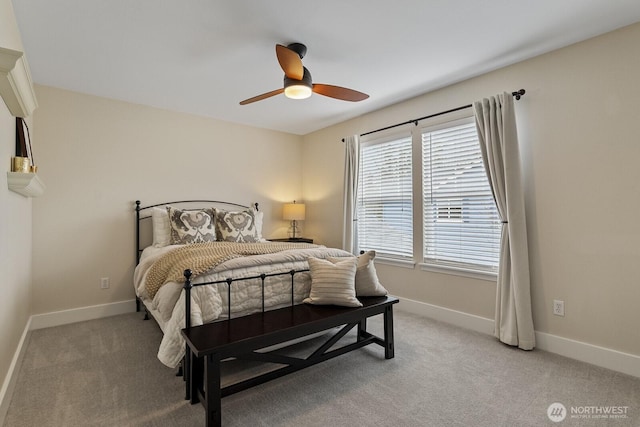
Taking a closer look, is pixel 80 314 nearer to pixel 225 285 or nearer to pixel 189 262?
pixel 189 262

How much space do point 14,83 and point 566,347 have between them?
3981 millimetres

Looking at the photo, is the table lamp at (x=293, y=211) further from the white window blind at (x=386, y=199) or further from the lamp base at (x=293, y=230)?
the white window blind at (x=386, y=199)

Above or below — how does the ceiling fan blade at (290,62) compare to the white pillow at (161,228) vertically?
above

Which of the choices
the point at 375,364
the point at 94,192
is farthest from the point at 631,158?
the point at 94,192

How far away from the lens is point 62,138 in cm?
323

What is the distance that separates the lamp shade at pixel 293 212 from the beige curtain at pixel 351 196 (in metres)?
0.86

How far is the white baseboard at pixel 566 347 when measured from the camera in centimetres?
218

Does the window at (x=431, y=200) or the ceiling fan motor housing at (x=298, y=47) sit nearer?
the ceiling fan motor housing at (x=298, y=47)

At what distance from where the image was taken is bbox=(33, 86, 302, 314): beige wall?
3164 millimetres

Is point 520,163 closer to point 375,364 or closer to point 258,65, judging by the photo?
point 375,364

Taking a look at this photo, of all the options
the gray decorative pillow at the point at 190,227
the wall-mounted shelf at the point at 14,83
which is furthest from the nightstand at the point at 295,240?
the wall-mounted shelf at the point at 14,83

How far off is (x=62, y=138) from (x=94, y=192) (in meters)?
0.61

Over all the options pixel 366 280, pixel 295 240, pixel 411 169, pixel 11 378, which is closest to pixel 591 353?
pixel 366 280

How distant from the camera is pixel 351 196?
4.15 meters
